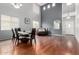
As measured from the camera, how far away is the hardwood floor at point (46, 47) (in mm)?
2740

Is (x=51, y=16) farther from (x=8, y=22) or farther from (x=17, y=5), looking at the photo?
(x=8, y=22)

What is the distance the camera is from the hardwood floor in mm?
2740

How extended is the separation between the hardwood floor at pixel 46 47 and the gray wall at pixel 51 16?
0.21 metres

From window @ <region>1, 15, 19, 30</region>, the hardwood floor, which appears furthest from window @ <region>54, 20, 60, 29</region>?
window @ <region>1, 15, 19, 30</region>

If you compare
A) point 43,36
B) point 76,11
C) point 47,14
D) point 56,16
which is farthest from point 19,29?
point 76,11

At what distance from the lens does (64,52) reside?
2.73 meters

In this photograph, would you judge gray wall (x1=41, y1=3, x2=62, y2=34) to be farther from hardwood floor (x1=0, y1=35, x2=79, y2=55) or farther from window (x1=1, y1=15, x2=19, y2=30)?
window (x1=1, y1=15, x2=19, y2=30)

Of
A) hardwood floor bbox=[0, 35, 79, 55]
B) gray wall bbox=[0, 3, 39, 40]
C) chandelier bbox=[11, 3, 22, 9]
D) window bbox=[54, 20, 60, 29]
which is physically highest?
chandelier bbox=[11, 3, 22, 9]

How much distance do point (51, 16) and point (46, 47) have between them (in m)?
0.81

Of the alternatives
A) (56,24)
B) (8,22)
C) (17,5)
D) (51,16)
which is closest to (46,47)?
(56,24)

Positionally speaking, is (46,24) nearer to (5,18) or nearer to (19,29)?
(19,29)

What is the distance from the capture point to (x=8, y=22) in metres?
2.79

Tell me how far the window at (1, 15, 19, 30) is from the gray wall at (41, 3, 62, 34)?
69 centimetres
